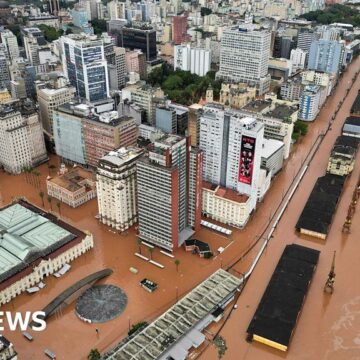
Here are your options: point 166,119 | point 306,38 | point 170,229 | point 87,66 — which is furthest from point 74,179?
point 306,38

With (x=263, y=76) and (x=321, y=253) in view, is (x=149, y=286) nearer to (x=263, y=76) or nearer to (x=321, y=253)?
(x=321, y=253)

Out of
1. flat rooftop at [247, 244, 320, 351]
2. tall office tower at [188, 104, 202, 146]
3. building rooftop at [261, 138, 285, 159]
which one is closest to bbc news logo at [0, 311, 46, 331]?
flat rooftop at [247, 244, 320, 351]

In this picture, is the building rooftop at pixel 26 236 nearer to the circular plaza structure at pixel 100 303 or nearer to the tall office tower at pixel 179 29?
the circular plaza structure at pixel 100 303

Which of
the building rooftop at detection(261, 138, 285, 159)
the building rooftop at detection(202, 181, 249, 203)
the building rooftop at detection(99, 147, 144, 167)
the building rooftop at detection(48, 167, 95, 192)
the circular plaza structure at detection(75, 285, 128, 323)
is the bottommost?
the circular plaza structure at detection(75, 285, 128, 323)

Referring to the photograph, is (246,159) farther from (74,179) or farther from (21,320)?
(21,320)

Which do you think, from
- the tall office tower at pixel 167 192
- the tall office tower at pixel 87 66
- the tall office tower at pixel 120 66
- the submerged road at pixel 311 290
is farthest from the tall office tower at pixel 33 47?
the submerged road at pixel 311 290

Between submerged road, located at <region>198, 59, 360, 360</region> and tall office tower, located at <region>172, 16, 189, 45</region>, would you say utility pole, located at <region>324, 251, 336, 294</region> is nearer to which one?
submerged road, located at <region>198, 59, 360, 360</region>
